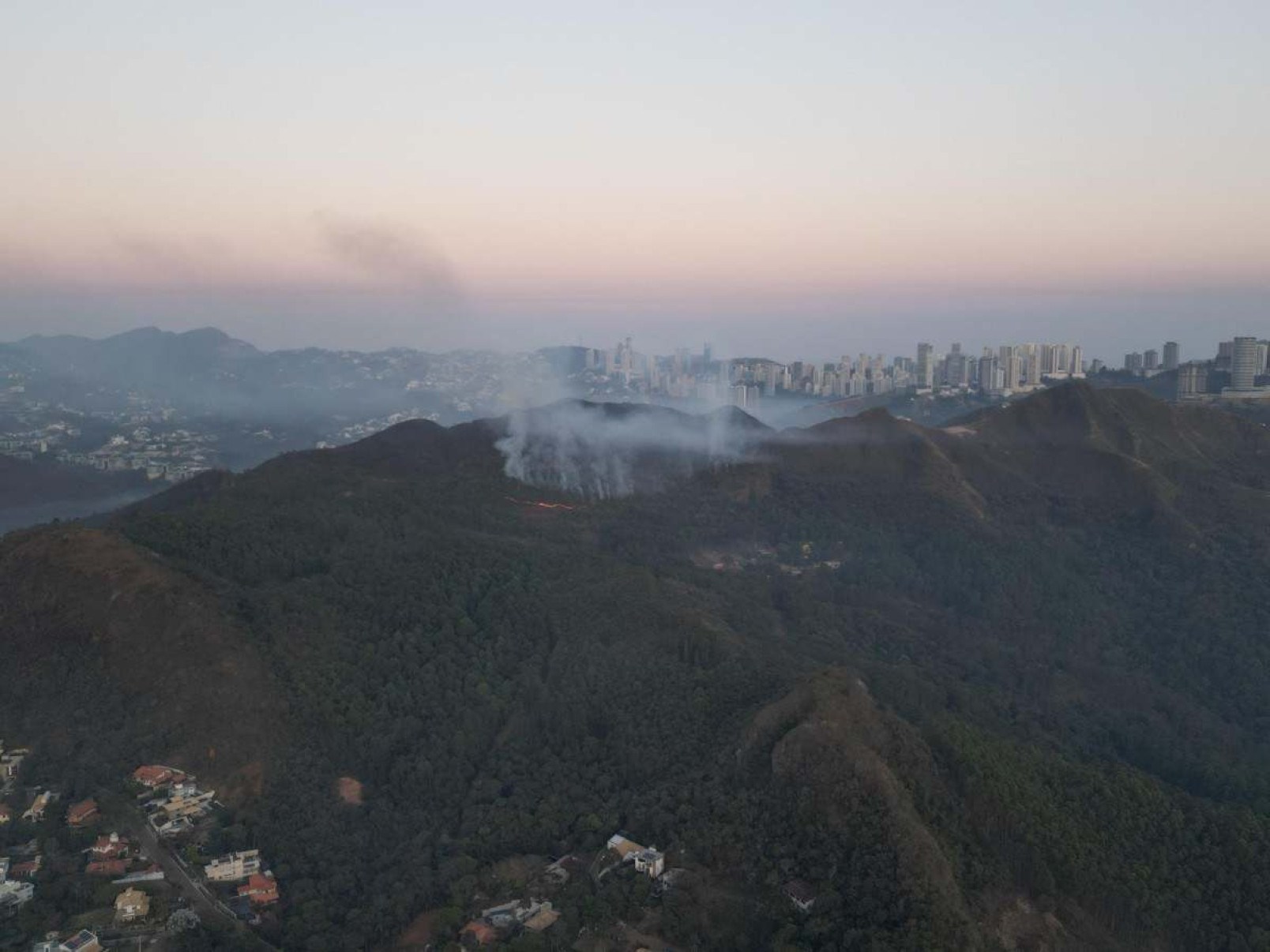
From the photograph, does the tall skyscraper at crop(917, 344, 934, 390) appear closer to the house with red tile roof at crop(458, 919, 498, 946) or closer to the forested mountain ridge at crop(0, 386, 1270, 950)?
the forested mountain ridge at crop(0, 386, 1270, 950)

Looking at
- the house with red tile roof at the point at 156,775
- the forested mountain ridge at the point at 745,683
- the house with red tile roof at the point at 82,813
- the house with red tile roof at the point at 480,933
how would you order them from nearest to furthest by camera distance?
1. the house with red tile roof at the point at 480,933
2. the forested mountain ridge at the point at 745,683
3. the house with red tile roof at the point at 82,813
4. the house with red tile roof at the point at 156,775

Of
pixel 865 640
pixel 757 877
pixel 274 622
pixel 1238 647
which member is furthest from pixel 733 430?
pixel 757 877

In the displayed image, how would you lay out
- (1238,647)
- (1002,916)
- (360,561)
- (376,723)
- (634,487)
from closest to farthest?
1. (1002,916)
2. (376,723)
3. (360,561)
4. (1238,647)
5. (634,487)

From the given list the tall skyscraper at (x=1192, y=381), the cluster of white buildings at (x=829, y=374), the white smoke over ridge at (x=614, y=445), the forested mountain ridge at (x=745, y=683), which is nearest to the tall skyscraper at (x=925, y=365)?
the cluster of white buildings at (x=829, y=374)

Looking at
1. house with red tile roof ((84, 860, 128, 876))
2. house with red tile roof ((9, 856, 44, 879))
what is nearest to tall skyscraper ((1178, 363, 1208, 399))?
house with red tile roof ((84, 860, 128, 876))

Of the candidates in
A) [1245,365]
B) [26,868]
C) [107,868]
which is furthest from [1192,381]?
[26,868]

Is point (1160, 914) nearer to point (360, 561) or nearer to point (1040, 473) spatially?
point (360, 561)

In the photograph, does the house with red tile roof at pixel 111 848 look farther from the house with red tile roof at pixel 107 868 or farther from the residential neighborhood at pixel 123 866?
the house with red tile roof at pixel 107 868
